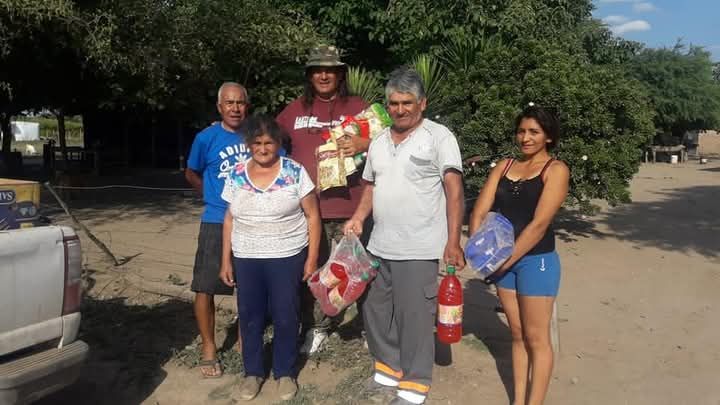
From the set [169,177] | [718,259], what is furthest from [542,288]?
[169,177]

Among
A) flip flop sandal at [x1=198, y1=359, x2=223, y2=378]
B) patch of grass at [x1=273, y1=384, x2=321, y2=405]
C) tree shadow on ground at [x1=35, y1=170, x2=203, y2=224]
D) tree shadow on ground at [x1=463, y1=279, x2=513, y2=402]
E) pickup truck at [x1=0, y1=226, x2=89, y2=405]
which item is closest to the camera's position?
pickup truck at [x1=0, y1=226, x2=89, y2=405]

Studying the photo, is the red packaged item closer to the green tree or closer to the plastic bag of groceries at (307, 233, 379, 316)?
the plastic bag of groceries at (307, 233, 379, 316)

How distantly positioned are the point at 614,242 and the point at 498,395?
6111 mm

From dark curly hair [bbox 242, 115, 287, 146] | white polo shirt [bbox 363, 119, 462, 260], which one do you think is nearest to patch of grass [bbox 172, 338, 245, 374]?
white polo shirt [bbox 363, 119, 462, 260]

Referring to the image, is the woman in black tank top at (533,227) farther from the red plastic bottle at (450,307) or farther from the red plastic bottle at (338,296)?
the red plastic bottle at (338,296)

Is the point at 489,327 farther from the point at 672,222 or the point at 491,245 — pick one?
the point at 672,222

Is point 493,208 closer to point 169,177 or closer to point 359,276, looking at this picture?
point 359,276

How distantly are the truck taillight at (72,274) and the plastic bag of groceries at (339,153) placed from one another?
142cm

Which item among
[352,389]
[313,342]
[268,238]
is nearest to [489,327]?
[313,342]

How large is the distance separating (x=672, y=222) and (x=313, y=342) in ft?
29.1

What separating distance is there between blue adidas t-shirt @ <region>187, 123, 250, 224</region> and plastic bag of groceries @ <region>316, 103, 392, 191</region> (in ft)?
1.61

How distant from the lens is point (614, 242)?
9.34 metres

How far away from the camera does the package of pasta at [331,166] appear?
3846mm

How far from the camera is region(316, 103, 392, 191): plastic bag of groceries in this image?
12.6ft
